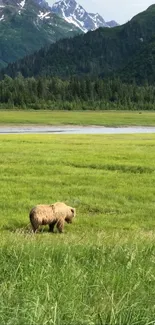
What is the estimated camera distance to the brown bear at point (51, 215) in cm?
1581

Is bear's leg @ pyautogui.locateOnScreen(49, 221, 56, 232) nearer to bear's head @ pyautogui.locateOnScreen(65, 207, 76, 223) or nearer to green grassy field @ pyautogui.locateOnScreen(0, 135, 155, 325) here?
green grassy field @ pyautogui.locateOnScreen(0, 135, 155, 325)

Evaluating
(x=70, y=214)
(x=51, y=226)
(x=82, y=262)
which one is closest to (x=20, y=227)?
(x=51, y=226)

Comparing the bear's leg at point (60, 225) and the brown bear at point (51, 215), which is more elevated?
the brown bear at point (51, 215)

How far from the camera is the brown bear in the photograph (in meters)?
15.8

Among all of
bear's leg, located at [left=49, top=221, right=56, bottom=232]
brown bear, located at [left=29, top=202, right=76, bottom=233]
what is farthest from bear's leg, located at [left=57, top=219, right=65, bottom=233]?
bear's leg, located at [left=49, top=221, right=56, bottom=232]

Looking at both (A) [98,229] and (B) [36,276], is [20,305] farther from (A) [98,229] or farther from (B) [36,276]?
(A) [98,229]

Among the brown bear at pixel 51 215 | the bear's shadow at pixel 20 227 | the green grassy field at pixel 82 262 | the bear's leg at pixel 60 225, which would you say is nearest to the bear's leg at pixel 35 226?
the brown bear at pixel 51 215

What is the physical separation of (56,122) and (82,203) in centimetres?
9221

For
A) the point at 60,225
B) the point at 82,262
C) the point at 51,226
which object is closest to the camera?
the point at 82,262

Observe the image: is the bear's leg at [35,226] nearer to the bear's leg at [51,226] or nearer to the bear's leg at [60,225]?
the bear's leg at [51,226]

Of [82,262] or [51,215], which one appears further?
[51,215]

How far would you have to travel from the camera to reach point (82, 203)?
20562 millimetres

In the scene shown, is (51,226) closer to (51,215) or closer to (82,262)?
(51,215)

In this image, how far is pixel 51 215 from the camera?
637 inches
